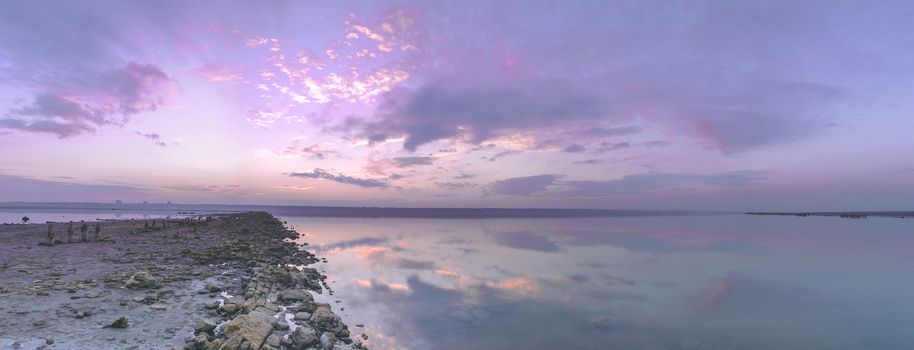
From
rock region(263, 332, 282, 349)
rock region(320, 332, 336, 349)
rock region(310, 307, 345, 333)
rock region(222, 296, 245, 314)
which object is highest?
rock region(222, 296, 245, 314)

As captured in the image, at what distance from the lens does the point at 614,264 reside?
111ft

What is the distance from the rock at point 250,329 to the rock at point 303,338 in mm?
744

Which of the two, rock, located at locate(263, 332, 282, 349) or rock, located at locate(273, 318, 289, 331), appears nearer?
rock, located at locate(263, 332, 282, 349)

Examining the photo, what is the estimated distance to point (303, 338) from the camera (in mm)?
12625

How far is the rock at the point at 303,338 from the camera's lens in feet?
40.8

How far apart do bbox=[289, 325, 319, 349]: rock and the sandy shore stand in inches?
1.1

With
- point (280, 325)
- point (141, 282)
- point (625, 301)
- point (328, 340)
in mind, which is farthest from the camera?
point (625, 301)

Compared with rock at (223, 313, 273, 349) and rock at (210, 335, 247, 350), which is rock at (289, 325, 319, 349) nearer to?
rock at (223, 313, 273, 349)

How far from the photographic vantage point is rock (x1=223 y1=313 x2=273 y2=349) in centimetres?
1136

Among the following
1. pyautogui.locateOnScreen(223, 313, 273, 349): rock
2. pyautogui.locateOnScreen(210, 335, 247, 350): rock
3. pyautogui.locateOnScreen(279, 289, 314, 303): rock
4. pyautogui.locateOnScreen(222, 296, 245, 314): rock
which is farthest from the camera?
pyautogui.locateOnScreen(279, 289, 314, 303): rock

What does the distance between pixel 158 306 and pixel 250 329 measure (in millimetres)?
5304

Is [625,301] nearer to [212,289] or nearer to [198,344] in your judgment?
[198,344]

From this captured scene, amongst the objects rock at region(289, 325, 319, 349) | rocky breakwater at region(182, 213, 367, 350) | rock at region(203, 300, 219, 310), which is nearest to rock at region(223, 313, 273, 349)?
rocky breakwater at region(182, 213, 367, 350)

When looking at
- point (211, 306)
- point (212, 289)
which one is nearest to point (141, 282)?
point (212, 289)
